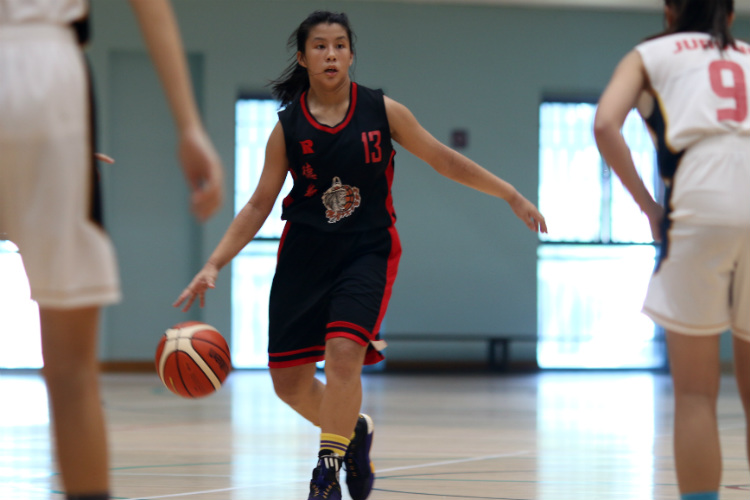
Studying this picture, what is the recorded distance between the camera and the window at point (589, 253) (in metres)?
9.66

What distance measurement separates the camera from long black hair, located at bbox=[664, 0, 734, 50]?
194 centimetres

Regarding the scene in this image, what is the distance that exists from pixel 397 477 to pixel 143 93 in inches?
266

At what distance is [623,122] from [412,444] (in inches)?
109

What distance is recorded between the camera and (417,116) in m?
9.52

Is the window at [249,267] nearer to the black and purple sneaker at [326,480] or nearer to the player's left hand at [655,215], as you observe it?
the black and purple sneaker at [326,480]

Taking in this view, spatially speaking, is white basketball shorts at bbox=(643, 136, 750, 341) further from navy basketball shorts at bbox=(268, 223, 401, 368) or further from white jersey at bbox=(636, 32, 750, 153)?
navy basketball shorts at bbox=(268, 223, 401, 368)

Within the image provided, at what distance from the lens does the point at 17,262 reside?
8.94 meters

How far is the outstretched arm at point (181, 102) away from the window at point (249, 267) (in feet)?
26.0

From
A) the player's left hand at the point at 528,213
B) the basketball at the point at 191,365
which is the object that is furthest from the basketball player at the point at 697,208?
the basketball at the point at 191,365

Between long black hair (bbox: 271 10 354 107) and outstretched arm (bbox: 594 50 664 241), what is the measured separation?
115 centimetres

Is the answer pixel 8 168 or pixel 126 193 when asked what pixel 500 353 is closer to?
pixel 126 193

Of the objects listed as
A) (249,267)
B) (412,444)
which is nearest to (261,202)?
(412,444)

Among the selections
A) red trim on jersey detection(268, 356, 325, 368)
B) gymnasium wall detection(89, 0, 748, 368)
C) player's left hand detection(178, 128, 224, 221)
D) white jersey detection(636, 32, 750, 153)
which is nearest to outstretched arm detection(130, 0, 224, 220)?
player's left hand detection(178, 128, 224, 221)

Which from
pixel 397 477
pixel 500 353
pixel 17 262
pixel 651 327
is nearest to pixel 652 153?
pixel 651 327
